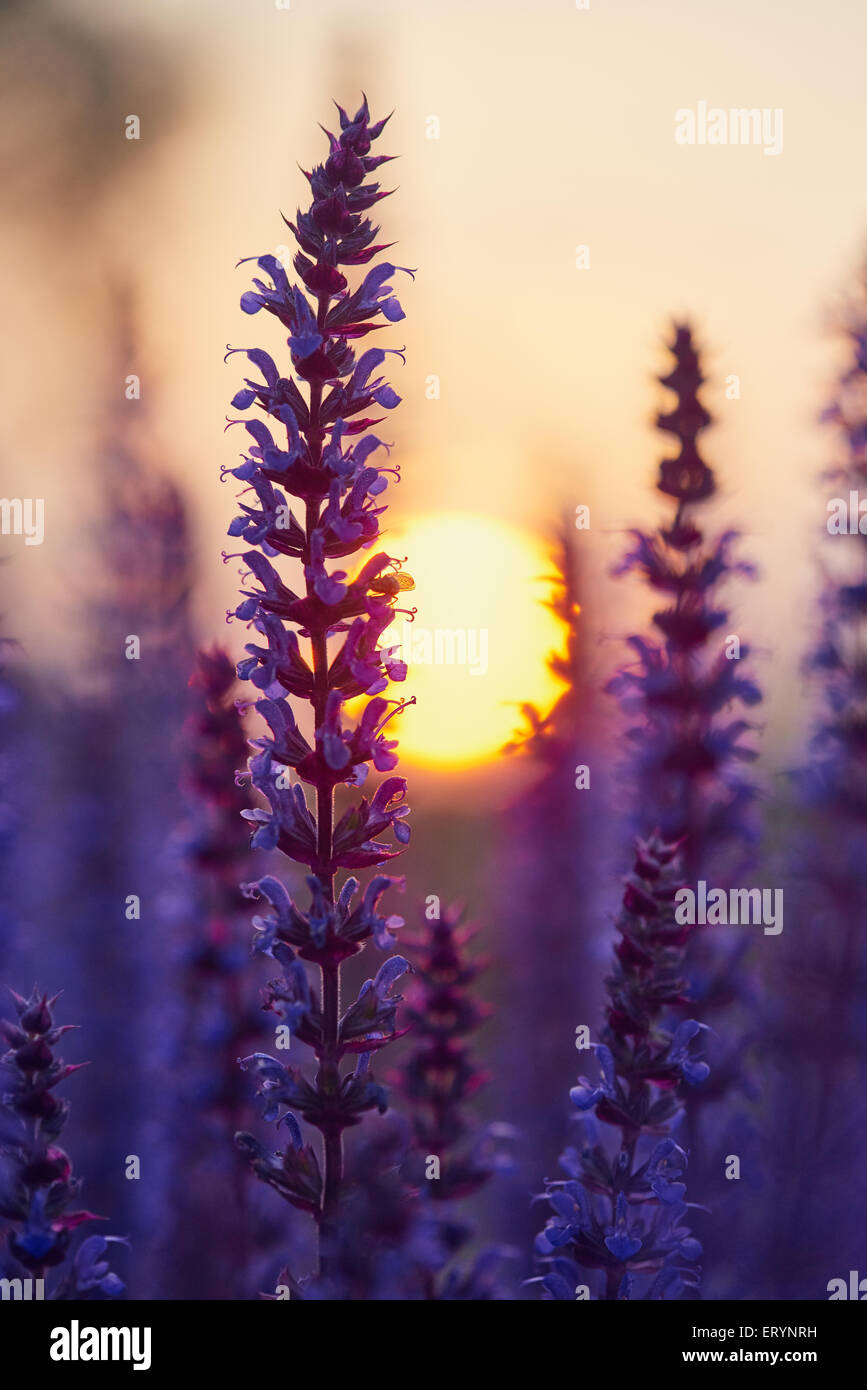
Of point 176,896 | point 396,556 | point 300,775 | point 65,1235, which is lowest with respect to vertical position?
point 65,1235

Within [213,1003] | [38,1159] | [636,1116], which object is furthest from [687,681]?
[38,1159]

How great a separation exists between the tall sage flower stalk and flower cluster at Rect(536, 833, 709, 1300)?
2.27ft

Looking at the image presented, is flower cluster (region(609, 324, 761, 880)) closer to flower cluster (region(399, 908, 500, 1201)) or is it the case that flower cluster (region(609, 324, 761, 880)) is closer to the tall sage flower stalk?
flower cluster (region(399, 908, 500, 1201))

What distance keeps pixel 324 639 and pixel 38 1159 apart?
1.80 metres

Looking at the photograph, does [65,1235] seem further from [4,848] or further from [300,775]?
[4,848]

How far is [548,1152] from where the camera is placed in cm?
666

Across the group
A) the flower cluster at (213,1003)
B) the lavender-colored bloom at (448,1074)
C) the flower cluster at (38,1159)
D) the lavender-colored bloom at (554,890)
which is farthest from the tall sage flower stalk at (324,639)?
the lavender-colored bloom at (554,890)

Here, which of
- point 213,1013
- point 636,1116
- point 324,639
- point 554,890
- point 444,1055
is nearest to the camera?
point 324,639

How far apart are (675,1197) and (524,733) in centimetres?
374

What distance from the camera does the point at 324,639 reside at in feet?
11.2

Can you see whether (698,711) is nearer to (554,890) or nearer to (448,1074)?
(554,890)

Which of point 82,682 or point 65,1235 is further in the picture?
point 82,682
